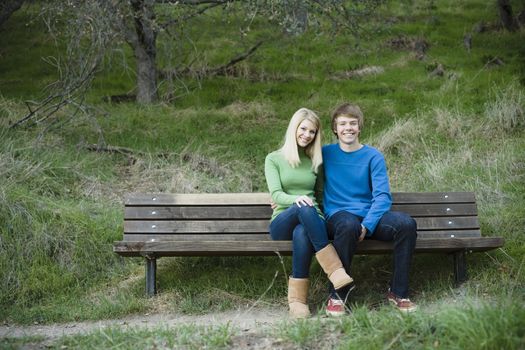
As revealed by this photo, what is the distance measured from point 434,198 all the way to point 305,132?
1.42m

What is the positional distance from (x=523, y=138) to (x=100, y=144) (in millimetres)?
5214

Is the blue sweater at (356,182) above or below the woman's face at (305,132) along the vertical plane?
below

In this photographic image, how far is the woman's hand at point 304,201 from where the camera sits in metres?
5.20

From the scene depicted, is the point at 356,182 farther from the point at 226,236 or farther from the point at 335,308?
the point at 226,236

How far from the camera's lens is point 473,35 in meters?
14.0

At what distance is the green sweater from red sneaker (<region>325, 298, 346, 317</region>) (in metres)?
0.72

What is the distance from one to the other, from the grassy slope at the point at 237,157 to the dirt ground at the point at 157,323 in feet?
0.50

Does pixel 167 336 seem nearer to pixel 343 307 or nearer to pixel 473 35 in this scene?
pixel 343 307

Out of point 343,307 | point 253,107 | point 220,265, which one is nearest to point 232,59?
point 253,107

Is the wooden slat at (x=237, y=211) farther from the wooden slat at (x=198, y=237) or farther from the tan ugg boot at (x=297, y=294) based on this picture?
the tan ugg boot at (x=297, y=294)

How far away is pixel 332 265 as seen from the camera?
5.03m

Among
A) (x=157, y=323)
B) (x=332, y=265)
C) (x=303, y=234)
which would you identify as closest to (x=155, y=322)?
(x=157, y=323)

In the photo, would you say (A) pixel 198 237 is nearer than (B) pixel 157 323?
No

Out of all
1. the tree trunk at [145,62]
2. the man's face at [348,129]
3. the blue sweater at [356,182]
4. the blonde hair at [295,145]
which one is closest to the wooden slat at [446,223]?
the blue sweater at [356,182]
